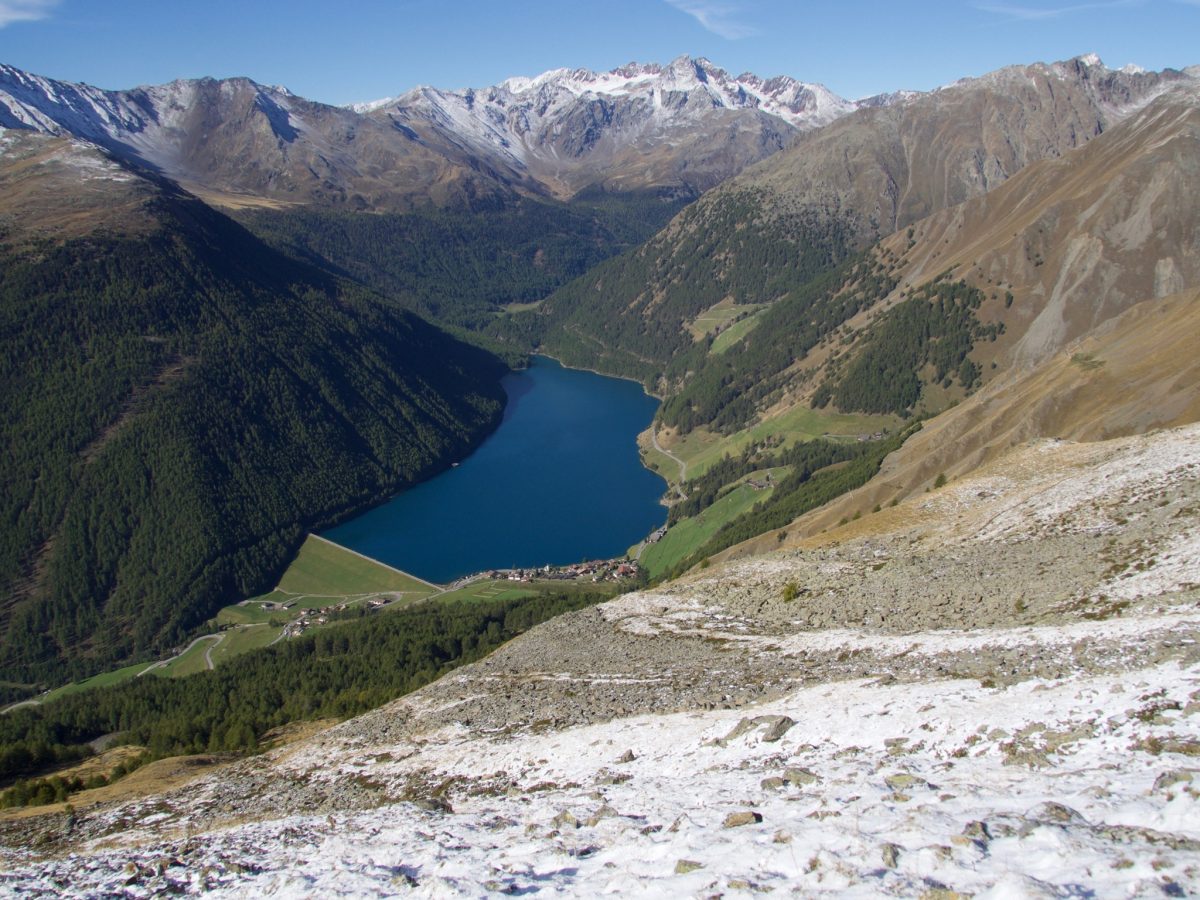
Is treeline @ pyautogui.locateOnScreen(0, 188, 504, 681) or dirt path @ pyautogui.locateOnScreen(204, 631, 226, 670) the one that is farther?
A: treeline @ pyautogui.locateOnScreen(0, 188, 504, 681)

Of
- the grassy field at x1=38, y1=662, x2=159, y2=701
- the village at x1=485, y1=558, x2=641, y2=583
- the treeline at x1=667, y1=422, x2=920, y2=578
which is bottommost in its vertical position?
the grassy field at x1=38, y1=662, x2=159, y2=701

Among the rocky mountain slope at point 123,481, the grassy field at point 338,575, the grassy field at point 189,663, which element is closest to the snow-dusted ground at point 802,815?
the grassy field at point 189,663

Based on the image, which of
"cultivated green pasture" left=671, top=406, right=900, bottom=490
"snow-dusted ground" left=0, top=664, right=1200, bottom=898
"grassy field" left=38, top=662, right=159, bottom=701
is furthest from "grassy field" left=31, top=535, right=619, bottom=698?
"snow-dusted ground" left=0, top=664, right=1200, bottom=898

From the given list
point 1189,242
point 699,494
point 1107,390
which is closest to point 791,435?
point 699,494

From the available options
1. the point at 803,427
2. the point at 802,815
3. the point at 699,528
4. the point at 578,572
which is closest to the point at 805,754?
the point at 802,815

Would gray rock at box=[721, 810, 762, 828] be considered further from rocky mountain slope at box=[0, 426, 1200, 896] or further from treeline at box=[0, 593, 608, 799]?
treeline at box=[0, 593, 608, 799]

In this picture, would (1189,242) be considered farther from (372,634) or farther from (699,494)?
(372,634)
